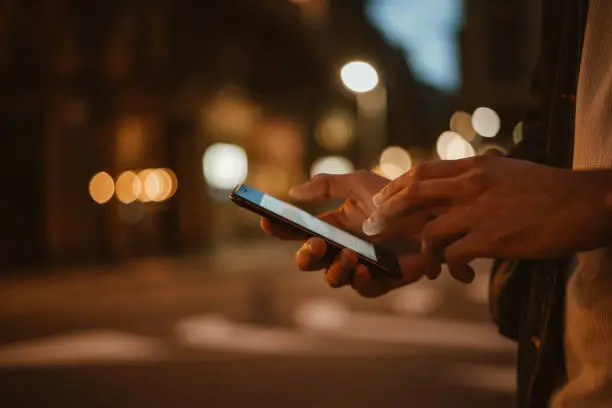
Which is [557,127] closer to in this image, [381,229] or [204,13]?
[381,229]

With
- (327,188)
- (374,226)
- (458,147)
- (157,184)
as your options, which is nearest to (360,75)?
(157,184)

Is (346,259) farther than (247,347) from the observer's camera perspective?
No

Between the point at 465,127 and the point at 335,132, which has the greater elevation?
the point at 465,127

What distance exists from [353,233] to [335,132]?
3877 cm

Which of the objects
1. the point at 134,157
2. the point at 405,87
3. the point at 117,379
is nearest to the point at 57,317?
the point at 117,379

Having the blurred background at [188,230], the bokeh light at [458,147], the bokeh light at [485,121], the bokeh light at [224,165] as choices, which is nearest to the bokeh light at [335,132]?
the blurred background at [188,230]

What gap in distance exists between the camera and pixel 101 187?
68.8 ft

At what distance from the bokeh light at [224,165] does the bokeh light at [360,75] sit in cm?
499

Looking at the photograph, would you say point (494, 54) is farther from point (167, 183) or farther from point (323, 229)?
point (323, 229)

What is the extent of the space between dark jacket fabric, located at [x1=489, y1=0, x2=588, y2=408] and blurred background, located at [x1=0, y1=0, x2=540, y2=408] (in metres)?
0.22

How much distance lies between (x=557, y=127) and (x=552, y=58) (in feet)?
0.54

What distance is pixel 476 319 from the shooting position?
11375 millimetres

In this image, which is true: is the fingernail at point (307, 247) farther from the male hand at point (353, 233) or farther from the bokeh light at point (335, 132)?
the bokeh light at point (335, 132)

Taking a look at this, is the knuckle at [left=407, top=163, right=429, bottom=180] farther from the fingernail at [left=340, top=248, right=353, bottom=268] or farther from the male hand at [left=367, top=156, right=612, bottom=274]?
the fingernail at [left=340, top=248, right=353, bottom=268]
